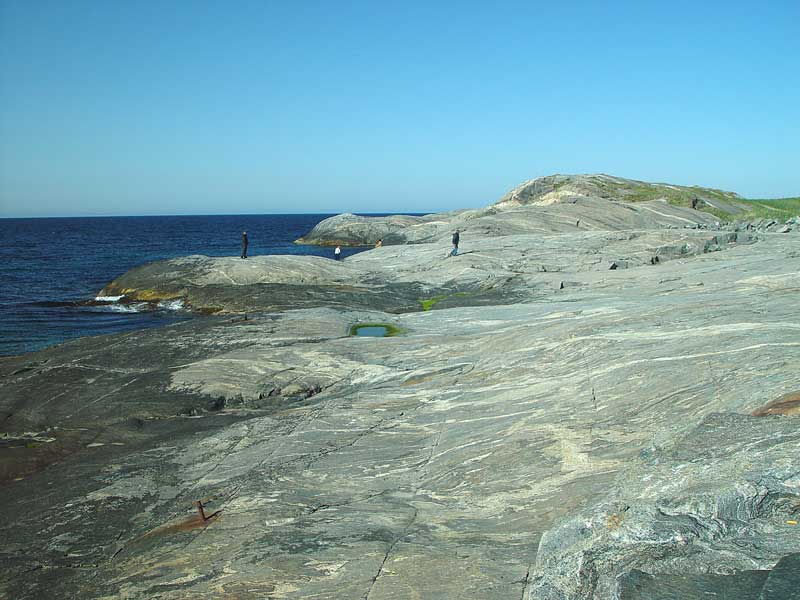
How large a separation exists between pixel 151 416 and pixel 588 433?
13243 mm

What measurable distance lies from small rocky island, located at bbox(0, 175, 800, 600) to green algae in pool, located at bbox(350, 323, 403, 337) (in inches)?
16.3

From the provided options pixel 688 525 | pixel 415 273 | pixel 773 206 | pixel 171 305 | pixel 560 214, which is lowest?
pixel 171 305

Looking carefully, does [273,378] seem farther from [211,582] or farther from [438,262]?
[438,262]

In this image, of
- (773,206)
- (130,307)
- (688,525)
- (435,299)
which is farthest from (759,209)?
(688,525)

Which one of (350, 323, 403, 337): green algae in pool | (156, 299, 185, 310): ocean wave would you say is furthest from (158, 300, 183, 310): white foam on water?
(350, 323, 403, 337): green algae in pool

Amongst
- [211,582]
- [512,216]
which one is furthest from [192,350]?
[512,216]

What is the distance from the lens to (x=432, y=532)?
10.3 meters

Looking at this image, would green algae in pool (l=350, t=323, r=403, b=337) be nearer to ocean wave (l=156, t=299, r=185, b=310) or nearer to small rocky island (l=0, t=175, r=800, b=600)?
Result: small rocky island (l=0, t=175, r=800, b=600)

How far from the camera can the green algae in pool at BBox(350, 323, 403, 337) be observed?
26.6 m

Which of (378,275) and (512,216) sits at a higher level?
(512,216)

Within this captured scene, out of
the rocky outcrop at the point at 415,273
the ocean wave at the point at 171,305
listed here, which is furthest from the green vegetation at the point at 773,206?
the ocean wave at the point at 171,305

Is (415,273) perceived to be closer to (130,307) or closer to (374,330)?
(374,330)

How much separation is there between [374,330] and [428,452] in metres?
13.6

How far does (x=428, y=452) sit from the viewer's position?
1421cm
